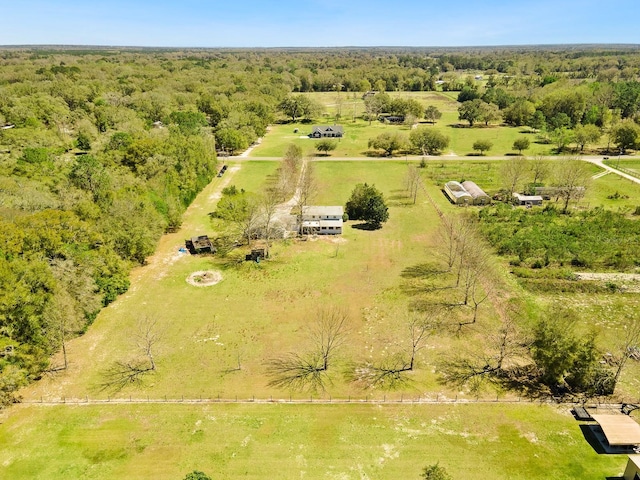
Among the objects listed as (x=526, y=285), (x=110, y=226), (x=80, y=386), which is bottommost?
(x=80, y=386)

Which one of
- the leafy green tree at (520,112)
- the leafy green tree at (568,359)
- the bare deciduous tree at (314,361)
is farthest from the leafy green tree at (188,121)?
the leafy green tree at (520,112)

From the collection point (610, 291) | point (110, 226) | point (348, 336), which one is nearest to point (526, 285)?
point (610, 291)

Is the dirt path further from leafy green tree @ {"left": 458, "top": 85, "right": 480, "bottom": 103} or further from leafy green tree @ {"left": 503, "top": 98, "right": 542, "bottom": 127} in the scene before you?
leafy green tree @ {"left": 458, "top": 85, "right": 480, "bottom": 103}

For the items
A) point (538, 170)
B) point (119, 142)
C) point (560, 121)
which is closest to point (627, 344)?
point (538, 170)

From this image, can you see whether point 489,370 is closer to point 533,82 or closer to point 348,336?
point 348,336

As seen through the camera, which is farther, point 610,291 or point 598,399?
point 610,291

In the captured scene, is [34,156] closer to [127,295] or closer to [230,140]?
[127,295]
